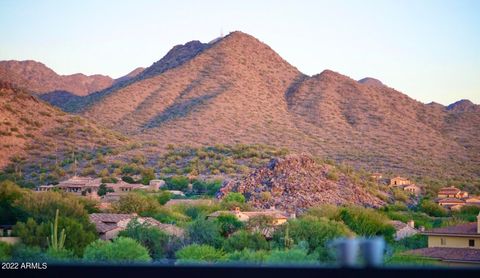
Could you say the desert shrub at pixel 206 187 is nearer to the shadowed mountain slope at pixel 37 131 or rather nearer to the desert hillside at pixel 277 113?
the desert hillside at pixel 277 113

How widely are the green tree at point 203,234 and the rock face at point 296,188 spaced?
1628 cm

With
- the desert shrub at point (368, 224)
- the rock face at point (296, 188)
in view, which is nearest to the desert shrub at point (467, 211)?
the rock face at point (296, 188)

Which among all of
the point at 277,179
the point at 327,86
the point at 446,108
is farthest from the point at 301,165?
the point at 446,108

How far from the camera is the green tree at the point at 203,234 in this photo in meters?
31.4

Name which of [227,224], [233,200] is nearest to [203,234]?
[227,224]

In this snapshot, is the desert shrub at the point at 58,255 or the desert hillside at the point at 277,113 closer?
the desert shrub at the point at 58,255

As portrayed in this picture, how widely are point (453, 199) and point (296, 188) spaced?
460 inches

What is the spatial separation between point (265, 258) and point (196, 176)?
4122cm

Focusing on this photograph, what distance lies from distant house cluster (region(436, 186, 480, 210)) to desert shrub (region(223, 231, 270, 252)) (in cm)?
2619

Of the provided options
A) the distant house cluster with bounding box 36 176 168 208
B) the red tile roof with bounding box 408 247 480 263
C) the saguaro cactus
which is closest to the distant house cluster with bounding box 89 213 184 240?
the saguaro cactus

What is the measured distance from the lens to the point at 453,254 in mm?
25953

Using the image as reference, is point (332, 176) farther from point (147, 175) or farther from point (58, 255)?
point (58, 255)

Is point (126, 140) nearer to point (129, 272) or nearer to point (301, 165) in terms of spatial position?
point (301, 165)

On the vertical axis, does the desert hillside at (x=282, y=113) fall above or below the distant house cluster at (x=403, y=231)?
above
